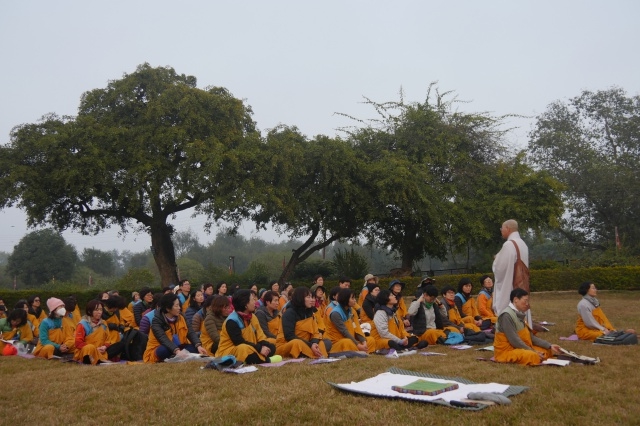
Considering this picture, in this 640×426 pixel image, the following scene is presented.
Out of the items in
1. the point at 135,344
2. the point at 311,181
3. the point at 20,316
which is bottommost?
the point at 135,344

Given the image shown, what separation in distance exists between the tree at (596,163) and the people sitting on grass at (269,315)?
27.9 metres

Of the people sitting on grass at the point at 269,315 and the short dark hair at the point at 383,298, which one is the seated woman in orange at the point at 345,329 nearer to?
the short dark hair at the point at 383,298

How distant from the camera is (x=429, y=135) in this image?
87.4ft

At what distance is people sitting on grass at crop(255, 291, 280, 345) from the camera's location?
9016mm

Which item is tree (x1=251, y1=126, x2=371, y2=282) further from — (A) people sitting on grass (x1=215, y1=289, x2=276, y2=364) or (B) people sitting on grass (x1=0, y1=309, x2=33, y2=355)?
(A) people sitting on grass (x1=215, y1=289, x2=276, y2=364)

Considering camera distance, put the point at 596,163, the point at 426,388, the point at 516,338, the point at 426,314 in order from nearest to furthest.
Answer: the point at 426,388 → the point at 516,338 → the point at 426,314 → the point at 596,163

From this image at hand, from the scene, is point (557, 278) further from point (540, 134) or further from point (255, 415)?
point (255, 415)

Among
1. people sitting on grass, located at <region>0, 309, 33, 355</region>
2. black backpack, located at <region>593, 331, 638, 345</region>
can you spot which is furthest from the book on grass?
people sitting on grass, located at <region>0, 309, 33, 355</region>

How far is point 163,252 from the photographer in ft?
85.3

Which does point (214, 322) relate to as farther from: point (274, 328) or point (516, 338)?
point (516, 338)

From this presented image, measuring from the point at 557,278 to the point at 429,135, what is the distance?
8128mm

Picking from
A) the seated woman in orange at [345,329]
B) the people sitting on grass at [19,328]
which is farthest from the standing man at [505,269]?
the people sitting on grass at [19,328]

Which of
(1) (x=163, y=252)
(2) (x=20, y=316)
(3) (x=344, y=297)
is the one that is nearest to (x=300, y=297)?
(3) (x=344, y=297)

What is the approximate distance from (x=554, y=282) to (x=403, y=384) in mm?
19890
